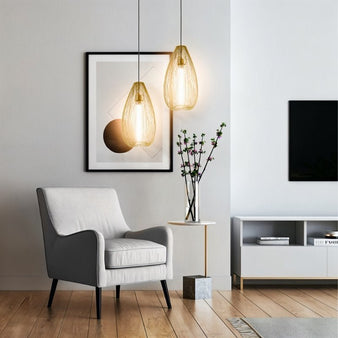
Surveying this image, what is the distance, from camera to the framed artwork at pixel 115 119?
16.9 ft

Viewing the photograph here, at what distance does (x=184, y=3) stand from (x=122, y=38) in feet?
1.96

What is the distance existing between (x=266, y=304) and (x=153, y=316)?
0.91 metres

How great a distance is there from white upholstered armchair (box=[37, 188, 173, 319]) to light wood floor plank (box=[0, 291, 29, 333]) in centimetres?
27

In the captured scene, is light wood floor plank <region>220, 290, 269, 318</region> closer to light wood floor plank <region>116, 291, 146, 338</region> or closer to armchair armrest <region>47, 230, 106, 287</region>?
light wood floor plank <region>116, 291, 146, 338</region>

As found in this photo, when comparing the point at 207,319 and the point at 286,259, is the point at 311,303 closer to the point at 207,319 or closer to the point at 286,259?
the point at 286,259

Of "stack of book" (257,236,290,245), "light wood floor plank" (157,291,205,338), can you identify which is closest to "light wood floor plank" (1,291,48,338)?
"light wood floor plank" (157,291,205,338)

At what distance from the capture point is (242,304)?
4488 millimetres

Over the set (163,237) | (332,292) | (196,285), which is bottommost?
(332,292)

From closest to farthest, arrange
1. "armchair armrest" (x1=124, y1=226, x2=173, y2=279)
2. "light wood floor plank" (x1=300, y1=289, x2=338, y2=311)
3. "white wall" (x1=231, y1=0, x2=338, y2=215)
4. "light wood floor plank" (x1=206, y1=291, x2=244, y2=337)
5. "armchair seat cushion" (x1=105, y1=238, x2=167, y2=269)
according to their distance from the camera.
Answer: "light wood floor plank" (x1=206, y1=291, x2=244, y2=337) < "armchair seat cushion" (x1=105, y1=238, x2=167, y2=269) < "armchair armrest" (x1=124, y1=226, x2=173, y2=279) < "light wood floor plank" (x1=300, y1=289, x2=338, y2=311) < "white wall" (x1=231, y1=0, x2=338, y2=215)

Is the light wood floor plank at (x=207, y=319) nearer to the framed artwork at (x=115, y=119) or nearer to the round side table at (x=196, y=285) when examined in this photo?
the round side table at (x=196, y=285)

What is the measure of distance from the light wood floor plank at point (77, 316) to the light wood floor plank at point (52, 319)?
34 mm

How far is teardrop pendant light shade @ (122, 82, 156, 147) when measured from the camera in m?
5.00

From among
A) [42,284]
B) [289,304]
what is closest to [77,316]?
[42,284]

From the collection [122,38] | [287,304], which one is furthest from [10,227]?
[287,304]
